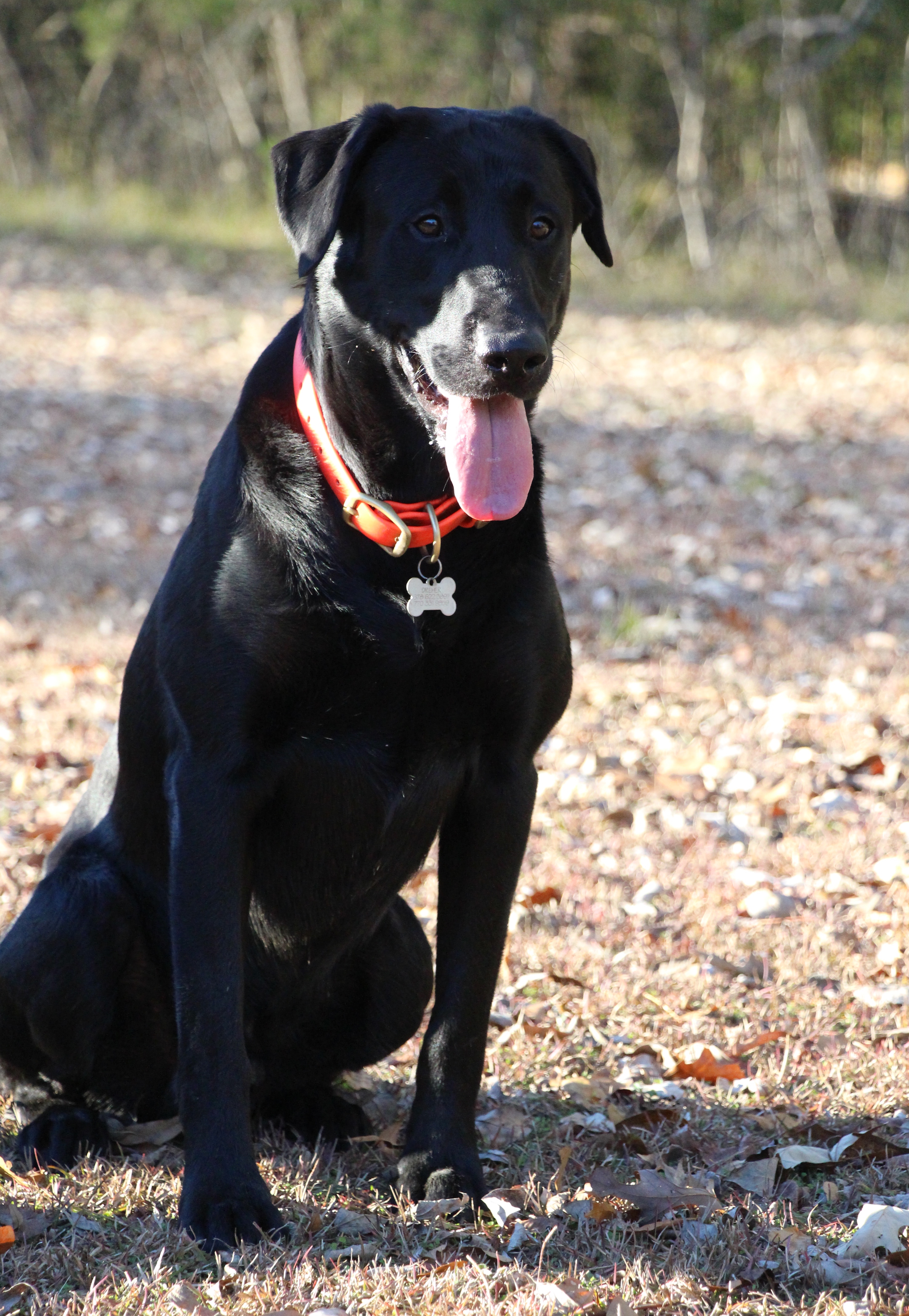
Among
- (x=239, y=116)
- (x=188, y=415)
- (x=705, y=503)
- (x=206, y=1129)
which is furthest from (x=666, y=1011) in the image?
(x=239, y=116)

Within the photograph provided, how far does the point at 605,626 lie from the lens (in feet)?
18.3

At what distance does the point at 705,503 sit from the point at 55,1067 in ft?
18.7

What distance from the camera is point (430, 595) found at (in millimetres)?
2209

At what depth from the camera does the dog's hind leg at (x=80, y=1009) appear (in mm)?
2359

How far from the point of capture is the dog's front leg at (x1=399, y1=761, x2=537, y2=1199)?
90.4 inches

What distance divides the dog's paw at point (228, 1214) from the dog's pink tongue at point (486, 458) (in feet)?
3.61

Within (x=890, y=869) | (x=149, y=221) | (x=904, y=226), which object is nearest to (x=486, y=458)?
(x=890, y=869)

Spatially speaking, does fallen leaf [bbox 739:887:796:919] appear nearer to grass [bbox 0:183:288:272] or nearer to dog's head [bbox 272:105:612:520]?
dog's head [bbox 272:105:612:520]

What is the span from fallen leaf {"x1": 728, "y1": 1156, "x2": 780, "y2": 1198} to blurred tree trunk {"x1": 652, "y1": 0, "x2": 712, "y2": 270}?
43.8 feet

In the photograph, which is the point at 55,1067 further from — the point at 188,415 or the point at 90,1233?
the point at 188,415

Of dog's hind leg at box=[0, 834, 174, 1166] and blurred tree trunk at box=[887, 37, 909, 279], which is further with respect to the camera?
blurred tree trunk at box=[887, 37, 909, 279]

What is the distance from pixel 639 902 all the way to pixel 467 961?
1.20m

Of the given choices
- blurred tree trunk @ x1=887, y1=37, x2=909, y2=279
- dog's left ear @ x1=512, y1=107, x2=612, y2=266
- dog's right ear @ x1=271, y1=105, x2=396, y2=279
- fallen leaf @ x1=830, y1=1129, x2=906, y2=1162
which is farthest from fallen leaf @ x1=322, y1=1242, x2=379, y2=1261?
blurred tree trunk @ x1=887, y1=37, x2=909, y2=279

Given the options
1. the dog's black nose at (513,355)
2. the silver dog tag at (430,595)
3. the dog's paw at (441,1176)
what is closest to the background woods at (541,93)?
the dog's black nose at (513,355)
